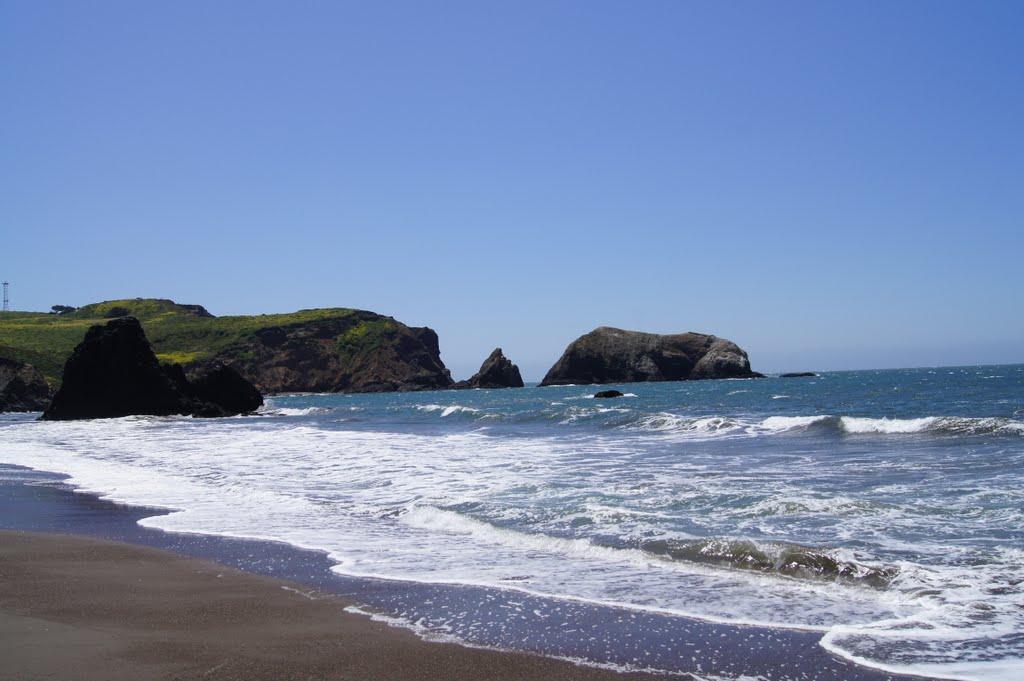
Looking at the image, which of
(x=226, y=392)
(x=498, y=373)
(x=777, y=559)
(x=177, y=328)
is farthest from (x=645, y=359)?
(x=777, y=559)

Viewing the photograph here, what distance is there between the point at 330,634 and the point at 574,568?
9.38 feet

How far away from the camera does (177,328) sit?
13212cm

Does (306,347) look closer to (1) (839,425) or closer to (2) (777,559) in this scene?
(1) (839,425)

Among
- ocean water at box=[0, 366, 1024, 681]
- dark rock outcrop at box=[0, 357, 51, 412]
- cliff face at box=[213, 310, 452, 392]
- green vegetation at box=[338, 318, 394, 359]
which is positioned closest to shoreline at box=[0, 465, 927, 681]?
ocean water at box=[0, 366, 1024, 681]

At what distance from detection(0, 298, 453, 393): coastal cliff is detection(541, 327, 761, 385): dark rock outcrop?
2437 cm

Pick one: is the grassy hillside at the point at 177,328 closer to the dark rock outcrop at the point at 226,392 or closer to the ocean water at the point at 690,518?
the dark rock outcrop at the point at 226,392

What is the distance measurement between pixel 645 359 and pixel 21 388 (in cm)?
7229

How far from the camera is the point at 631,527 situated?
941 centimetres

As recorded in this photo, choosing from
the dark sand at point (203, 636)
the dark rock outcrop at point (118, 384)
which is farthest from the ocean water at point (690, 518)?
the dark rock outcrop at point (118, 384)

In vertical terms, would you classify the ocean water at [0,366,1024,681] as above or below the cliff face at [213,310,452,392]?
below

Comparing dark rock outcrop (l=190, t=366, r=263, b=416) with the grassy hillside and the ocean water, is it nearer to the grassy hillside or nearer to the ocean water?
the ocean water

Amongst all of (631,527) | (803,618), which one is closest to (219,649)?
(803,618)

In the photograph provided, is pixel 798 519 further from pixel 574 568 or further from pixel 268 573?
pixel 268 573

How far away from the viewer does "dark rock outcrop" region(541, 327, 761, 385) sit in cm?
10581
